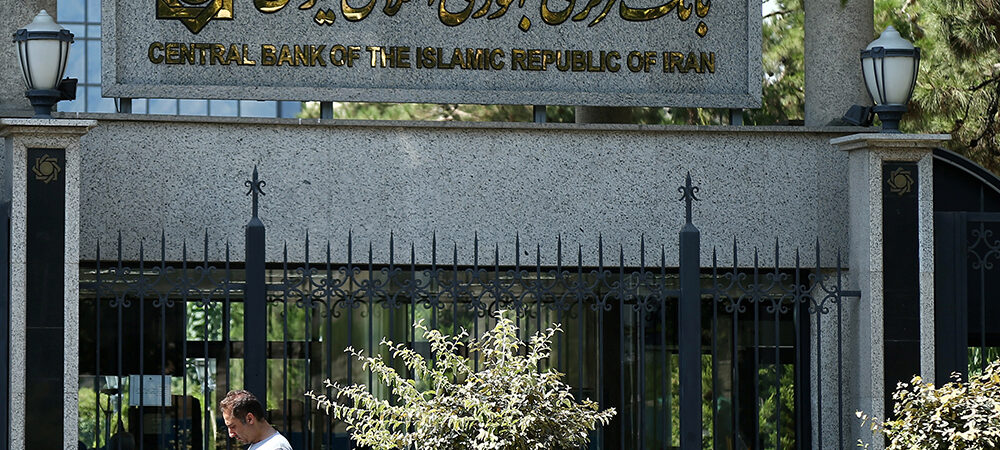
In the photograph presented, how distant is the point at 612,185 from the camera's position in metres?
10.5

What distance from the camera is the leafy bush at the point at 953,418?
8.23 meters

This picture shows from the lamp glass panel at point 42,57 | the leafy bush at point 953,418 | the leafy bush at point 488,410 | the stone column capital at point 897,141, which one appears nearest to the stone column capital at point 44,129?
the lamp glass panel at point 42,57

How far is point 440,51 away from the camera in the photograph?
10.6 meters

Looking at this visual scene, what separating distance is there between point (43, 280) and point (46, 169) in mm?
672

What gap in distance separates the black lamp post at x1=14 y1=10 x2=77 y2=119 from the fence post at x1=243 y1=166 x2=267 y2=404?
134cm

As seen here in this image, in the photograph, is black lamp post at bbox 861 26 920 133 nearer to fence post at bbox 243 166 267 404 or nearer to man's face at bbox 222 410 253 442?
fence post at bbox 243 166 267 404

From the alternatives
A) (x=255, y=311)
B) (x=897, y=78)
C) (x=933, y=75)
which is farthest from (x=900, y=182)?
(x=933, y=75)

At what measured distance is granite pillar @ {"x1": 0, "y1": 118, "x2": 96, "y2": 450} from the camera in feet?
29.0

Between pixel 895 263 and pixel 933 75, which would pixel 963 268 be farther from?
pixel 933 75

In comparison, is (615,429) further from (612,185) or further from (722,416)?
(612,185)

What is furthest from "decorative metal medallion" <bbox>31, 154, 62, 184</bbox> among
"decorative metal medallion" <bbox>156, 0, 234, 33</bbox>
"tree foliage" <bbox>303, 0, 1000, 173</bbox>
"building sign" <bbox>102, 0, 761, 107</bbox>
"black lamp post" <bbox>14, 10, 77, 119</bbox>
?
"tree foliage" <bbox>303, 0, 1000, 173</bbox>

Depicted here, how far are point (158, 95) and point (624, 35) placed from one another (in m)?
3.37

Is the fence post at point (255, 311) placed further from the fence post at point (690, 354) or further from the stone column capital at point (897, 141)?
the stone column capital at point (897, 141)

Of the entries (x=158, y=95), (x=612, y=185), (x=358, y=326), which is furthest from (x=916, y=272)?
(x=158, y=95)
